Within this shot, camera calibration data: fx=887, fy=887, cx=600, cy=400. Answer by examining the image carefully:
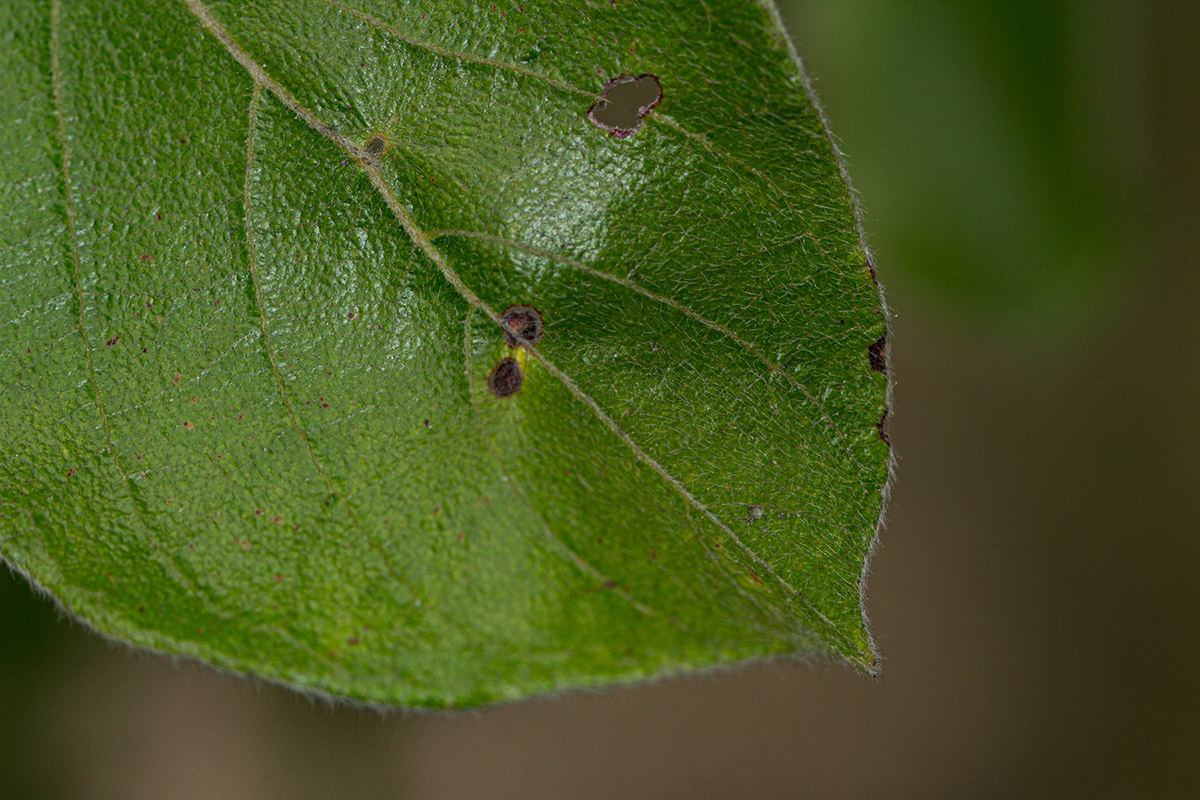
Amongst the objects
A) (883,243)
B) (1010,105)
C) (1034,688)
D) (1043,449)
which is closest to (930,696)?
(1034,688)

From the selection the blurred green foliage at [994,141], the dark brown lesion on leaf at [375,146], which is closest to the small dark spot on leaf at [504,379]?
the dark brown lesion on leaf at [375,146]

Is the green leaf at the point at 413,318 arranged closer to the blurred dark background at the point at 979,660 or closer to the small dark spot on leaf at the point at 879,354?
the small dark spot on leaf at the point at 879,354

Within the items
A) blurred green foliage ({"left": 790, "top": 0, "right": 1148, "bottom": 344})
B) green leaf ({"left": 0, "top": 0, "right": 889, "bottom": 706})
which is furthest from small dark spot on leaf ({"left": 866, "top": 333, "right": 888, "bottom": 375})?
blurred green foliage ({"left": 790, "top": 0, "right": 1148, "bottom": 344})

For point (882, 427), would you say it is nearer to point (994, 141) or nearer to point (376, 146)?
point (376, 146)

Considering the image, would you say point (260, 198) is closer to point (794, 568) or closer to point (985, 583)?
point (794, 568)

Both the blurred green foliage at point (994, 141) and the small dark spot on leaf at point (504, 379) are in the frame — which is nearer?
the small dark spot on leaf at point (504, 379)

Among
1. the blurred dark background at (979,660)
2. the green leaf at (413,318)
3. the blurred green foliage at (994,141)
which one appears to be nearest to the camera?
the green leaf at (413,318)

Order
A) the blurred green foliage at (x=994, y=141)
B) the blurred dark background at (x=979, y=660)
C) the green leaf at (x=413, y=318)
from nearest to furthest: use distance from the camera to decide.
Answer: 1. the green leaf at (x=413, y=318)
2. the blurred green foliage at (x=994, y=141)
3. the blurred dark background at (x=979, y=660)
